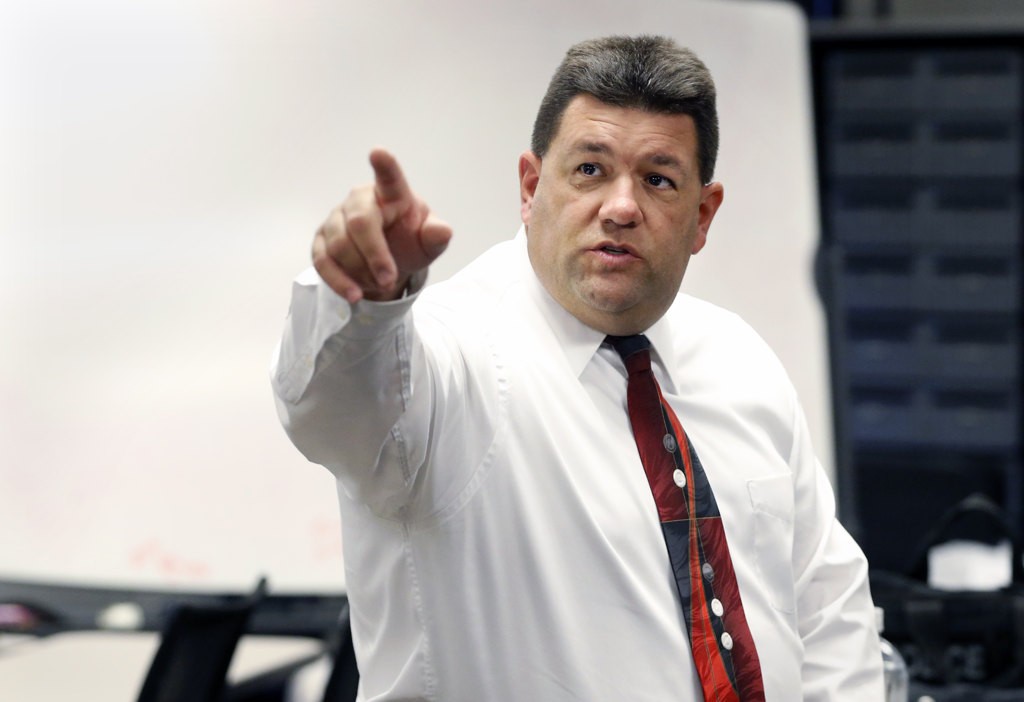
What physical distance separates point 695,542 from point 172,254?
1386 mm

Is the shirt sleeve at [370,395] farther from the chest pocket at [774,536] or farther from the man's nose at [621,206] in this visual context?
the chest pocket at [774,536]

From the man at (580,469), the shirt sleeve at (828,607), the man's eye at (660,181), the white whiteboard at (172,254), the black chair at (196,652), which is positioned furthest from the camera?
the white whiteboard at (172,254)

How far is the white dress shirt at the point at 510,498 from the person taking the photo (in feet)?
3.01

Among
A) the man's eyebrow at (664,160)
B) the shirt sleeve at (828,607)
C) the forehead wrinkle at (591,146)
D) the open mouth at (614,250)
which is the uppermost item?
the forehead wrinkle at (591,146)

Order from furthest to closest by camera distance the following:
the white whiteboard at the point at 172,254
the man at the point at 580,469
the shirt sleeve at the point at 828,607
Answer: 1. the white whiteboard at the point at 172,254
2. the shirt sleeve at the point at 828,607
3. the man at the point at 580,469

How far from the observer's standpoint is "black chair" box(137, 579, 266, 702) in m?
1.58

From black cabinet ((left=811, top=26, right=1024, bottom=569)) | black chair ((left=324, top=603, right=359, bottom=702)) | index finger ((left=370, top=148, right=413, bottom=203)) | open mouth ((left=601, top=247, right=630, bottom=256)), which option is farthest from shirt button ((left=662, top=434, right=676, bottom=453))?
black cabinet ((left=811, top=26, right=1024, bottom=569))

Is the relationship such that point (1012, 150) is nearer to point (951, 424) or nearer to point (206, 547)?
point (951, 424)

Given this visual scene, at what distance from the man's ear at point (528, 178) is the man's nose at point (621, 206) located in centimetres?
10

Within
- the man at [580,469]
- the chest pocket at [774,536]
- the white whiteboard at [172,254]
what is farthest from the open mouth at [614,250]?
the white whiteboard at [172,254]

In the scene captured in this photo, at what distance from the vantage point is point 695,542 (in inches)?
45.0

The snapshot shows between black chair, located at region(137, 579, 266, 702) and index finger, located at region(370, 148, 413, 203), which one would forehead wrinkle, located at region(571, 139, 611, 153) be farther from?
black chair, located at region(137, 579, 266, 702)

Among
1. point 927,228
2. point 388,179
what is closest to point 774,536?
point 388,179

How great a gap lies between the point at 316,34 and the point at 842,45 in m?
1.93
